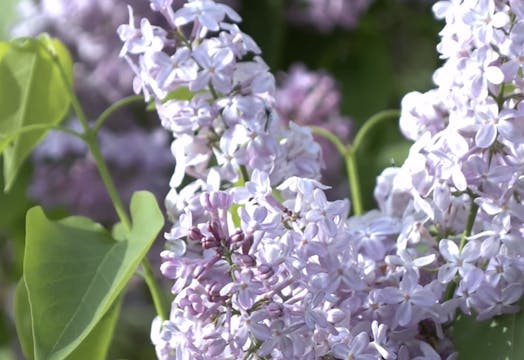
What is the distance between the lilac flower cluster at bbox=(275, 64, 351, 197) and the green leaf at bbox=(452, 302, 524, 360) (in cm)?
81

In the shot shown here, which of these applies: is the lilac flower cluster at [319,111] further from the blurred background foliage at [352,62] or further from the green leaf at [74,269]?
the green leaf at [74,269]

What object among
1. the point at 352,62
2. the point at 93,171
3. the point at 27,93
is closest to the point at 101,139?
the point at 93,171

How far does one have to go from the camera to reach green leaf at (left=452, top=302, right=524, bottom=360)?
0.85 meters

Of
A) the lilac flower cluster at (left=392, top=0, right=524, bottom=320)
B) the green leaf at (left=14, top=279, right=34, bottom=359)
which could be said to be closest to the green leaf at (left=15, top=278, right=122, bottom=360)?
the green leaf at (left=14, top=279, right=34, bottom=359)

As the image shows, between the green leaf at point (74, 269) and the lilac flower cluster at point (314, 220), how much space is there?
→ 0.15 feet

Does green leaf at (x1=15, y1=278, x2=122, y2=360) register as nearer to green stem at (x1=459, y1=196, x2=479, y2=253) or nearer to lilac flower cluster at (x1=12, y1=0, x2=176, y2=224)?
green stem at (x1=459, y1=196, x2=479, y2=253)

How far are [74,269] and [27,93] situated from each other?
21 centimetres

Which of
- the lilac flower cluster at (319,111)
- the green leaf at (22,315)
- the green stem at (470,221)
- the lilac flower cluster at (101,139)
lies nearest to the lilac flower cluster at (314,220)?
the green stem at (470,221)

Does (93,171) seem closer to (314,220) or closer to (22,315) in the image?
(22,315)

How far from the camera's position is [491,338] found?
0.87 meters

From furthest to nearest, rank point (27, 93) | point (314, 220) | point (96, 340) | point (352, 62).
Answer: point (352, 62), point (27, 93), point (96, 340), point (314, 220)

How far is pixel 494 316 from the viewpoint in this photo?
0.88m

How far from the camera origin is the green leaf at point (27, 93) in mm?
1043

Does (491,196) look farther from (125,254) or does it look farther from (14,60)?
(14,60)
